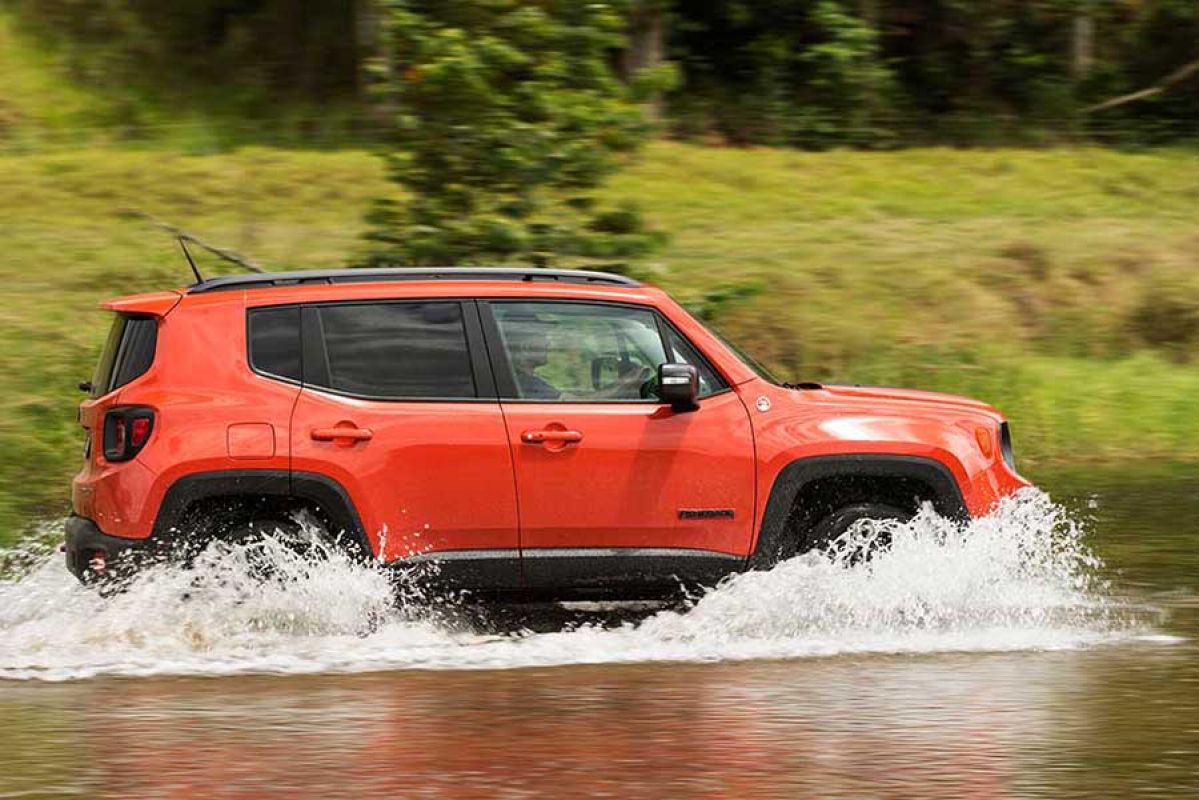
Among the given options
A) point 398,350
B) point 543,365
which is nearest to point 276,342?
point 398,350

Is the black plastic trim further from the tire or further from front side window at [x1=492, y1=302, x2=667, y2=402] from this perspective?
front side window at [x1=492, y1=302, x2=667, y2=402]

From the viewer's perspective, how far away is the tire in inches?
395

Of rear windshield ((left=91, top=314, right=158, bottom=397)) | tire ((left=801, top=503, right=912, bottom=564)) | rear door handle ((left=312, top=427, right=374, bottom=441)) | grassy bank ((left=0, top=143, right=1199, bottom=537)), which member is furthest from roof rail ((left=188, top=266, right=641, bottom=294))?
grassy bank ((left=0, top=143, right=1199, bottom=537))

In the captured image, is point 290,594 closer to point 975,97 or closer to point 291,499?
point 291,499

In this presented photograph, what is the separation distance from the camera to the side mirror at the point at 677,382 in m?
9.66

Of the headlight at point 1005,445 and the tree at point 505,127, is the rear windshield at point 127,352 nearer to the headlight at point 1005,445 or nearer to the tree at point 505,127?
the headlight at point 1005,445

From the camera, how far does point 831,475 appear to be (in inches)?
392

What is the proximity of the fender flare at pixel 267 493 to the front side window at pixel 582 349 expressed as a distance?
94 centimetres

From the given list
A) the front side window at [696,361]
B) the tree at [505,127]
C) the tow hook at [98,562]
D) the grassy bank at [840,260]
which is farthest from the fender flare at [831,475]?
the tree at [505,127]

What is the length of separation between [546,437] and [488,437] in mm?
245

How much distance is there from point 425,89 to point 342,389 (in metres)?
7.67

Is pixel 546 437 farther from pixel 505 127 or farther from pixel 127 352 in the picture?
pixel 505 127

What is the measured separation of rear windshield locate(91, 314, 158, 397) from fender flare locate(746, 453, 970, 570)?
8.97 ft

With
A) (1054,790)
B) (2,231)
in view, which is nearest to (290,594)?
(1054,790)
